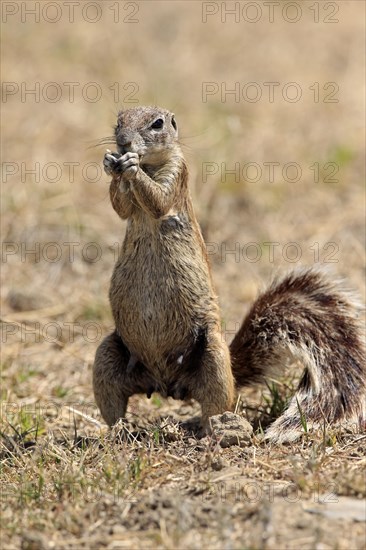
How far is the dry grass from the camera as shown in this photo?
390 centimetres

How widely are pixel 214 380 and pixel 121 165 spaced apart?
1.28m

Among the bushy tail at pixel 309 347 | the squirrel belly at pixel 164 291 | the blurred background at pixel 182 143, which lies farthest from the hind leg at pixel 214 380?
the blurred background at pixel 182 143

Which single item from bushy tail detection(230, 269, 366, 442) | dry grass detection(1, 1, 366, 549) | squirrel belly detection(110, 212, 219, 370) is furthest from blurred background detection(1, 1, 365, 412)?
squirrel belly detection(110, 212, 219, 370)

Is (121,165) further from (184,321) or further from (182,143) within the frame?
(182,143)

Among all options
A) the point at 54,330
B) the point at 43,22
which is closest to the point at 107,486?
the point at 54,330

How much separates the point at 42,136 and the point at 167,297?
5626 mm

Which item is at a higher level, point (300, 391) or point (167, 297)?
point (167, 297)

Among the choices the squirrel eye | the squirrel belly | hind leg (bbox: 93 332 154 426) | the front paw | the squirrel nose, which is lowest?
hind leg (bbox: 93 332 154 426)

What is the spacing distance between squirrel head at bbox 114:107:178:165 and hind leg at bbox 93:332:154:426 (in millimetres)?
1127

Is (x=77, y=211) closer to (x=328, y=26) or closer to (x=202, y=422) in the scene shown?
(x=202, y=422)

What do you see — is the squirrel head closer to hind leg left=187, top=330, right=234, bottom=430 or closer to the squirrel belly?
the squirrel belly

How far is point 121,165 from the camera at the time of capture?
4.81 m

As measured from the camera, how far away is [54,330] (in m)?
7.41

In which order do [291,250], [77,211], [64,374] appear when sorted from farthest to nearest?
[77,211] → [291,250] → [64,374]
